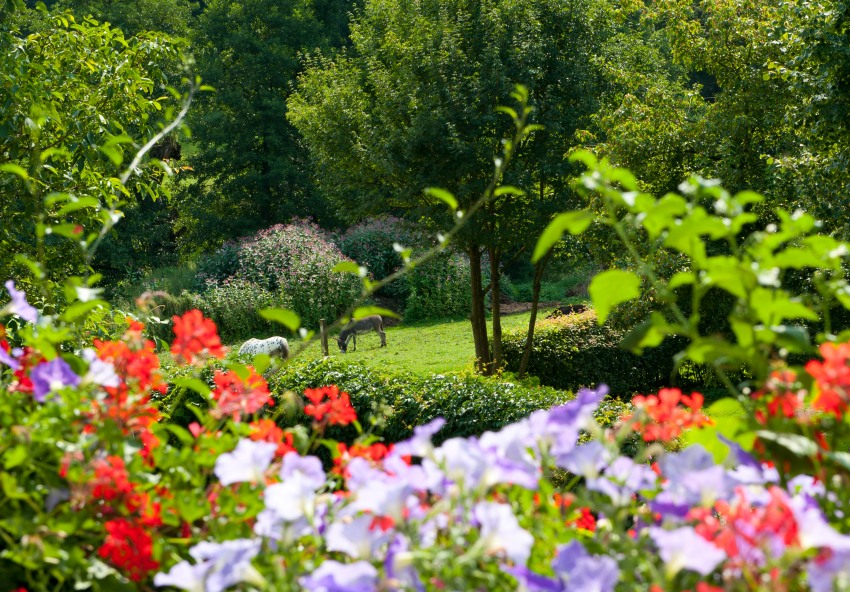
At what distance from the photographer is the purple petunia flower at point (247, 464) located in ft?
3.86

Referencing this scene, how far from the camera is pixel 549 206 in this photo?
34.7 ft

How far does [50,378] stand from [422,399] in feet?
16.4

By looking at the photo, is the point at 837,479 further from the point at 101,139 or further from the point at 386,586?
the point at 101,139

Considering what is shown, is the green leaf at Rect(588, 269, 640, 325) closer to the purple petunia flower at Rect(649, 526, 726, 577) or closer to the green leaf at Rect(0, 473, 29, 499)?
the purple petunia flower at Rect(649, 526, 726, 577)

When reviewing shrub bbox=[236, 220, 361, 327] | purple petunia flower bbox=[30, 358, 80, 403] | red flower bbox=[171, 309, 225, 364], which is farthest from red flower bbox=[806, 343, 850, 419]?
shrub bbox=[236, 220, 361, 327]

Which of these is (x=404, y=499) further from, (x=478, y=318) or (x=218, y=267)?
(x=218, y=267)

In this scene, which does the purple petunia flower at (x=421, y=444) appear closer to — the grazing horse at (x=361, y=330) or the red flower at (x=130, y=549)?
the red flower at (x=130, y=549)

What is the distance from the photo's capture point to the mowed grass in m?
13.8

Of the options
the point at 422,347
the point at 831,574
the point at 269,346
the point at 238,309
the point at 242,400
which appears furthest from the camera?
the point at 238,309

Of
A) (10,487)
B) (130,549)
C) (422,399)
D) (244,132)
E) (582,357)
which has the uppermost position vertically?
(244,132)

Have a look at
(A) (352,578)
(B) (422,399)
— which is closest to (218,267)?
(B) (422,399)

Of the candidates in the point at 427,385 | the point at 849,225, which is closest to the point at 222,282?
the point at 427,385

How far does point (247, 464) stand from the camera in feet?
3.91

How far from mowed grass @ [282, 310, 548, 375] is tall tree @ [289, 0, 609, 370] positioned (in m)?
2.58
